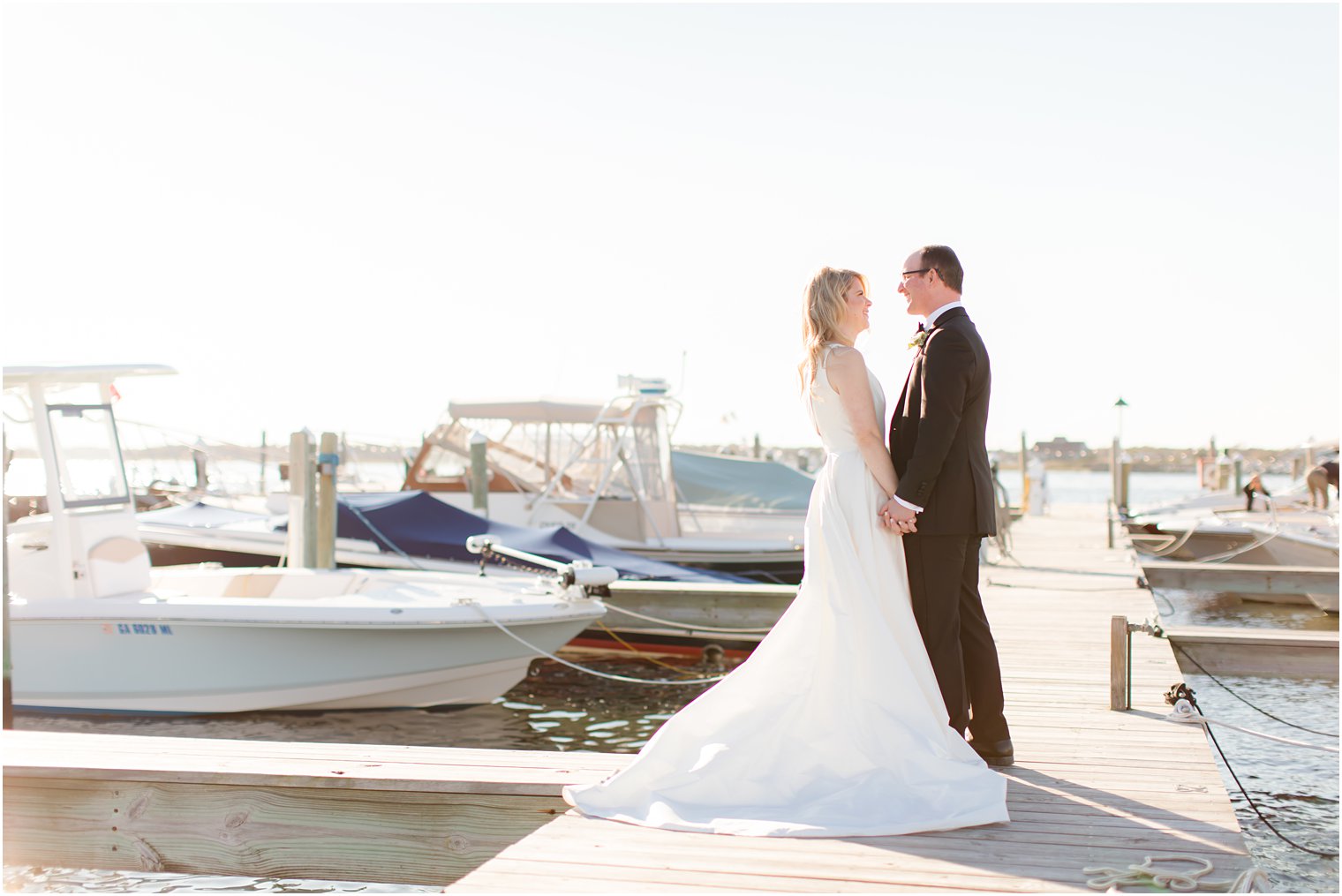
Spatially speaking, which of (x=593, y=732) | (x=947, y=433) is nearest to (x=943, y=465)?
(x=947, y=433)

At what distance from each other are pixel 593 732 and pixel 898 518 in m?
5.85

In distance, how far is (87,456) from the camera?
9008 millimetres

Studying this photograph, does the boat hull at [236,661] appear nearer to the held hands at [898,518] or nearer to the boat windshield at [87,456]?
the boat windshield at [87,456]

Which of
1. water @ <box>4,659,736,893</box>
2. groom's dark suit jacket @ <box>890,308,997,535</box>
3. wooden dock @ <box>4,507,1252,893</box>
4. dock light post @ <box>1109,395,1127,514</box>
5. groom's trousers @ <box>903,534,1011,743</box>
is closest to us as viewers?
wooden dock @ <box>4,507,1252,893</box>

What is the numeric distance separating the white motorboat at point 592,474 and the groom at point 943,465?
1003 centimetres

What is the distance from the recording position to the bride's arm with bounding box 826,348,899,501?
4402 mm

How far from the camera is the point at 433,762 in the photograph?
487 cm

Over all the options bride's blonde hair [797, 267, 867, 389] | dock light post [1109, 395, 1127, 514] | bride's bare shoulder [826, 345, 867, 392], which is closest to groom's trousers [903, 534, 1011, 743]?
bride's bare shoulder [826, 345, 867, 392]

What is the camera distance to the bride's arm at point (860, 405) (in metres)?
4.40

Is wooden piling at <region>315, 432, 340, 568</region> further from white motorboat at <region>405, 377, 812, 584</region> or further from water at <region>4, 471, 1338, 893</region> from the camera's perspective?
white motorboat at <region>405, 377, 812, 584</region>

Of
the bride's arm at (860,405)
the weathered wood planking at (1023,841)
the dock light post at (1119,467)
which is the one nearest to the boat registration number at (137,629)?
the weathered wood planking at (1023,841)

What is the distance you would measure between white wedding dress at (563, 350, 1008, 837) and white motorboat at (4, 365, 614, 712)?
4936mm

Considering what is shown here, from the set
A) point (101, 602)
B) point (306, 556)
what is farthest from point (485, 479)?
point (101, 602)

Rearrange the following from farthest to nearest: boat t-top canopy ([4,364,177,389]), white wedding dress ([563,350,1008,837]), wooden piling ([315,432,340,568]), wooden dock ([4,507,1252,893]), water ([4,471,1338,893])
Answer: wooden piling ([315,432,340,568]), boat t-top canopy ([4,364,177,389]), water ([4,471,1338,893]), white wedding dress ([563,350,1008,837]), wooden dock ([4,507,1252,893])
